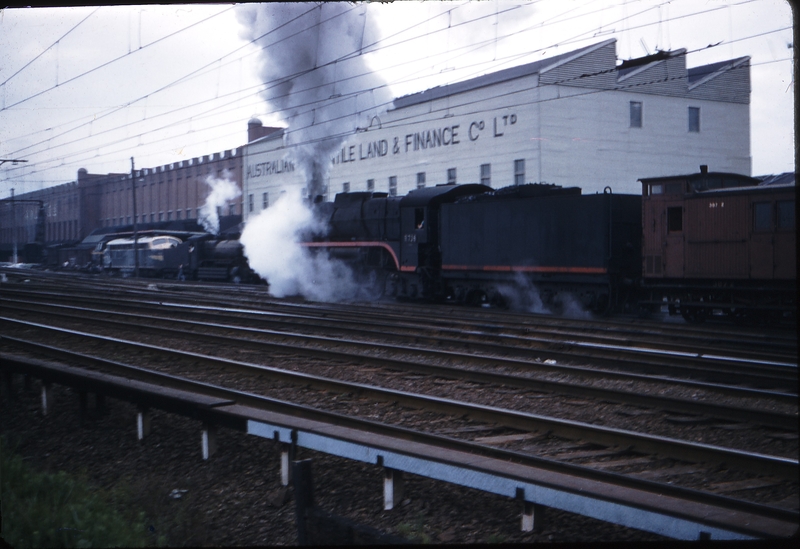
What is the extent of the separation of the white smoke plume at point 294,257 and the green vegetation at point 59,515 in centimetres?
1731

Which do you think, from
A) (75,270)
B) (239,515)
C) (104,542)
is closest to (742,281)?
(239,515)

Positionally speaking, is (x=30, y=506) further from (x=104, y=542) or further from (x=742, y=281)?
(x=742, y=281)

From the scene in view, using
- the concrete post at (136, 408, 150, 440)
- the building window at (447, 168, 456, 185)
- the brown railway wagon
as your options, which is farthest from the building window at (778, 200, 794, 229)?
the building window at (447, 168, 456, 185)

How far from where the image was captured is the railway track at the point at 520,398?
5402 millimetres

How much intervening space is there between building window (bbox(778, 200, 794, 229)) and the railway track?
3994mm

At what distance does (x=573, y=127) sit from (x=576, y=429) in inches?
916

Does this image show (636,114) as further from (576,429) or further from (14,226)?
(14,226)

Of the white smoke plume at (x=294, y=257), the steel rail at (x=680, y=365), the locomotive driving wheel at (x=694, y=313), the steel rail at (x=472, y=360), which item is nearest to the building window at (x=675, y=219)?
the locomotive driving wheel at (x=694, y=313)

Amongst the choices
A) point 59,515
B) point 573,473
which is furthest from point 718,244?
point 59,515

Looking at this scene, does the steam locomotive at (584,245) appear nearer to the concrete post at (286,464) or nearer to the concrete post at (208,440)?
the concrete post at (286,464)

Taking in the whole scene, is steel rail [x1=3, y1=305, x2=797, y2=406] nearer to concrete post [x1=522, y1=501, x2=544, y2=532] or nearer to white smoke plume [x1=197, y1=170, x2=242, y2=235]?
concrete post [x1=522, y1=501, x2=544, y2=532]

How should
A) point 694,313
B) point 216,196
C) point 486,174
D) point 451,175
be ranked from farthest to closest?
point 216,196 → point 451,175 → point 486,174 → point 694,313

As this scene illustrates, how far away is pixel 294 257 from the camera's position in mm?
24359

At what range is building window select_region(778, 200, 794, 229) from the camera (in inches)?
523
